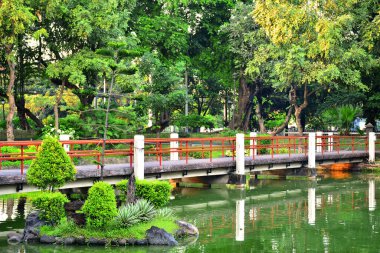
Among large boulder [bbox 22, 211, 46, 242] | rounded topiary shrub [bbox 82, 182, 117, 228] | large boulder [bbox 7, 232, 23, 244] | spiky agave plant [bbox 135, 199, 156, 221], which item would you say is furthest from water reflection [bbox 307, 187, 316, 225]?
large boulder [bbox 7, 232, 23, 244]

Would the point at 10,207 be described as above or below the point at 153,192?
below

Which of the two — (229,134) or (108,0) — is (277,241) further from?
(229,134)

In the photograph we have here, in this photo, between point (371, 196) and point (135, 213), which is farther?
point (371, 196)

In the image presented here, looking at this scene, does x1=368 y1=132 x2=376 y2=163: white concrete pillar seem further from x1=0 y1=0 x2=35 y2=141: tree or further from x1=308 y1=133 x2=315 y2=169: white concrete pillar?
x1=0 y1=0 x2=35 y2=141: tree

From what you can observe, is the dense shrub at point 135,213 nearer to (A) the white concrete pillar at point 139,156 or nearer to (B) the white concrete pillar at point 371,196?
(A) the white concrete pillar at point 139,156

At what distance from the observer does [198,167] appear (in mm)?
31844

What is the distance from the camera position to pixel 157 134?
169 feet

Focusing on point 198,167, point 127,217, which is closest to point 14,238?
point 127,217

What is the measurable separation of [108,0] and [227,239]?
2319cm

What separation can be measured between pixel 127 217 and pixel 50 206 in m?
2.14

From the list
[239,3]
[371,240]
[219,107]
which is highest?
[239,3]

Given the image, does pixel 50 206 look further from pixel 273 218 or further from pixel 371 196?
pixel 371 196

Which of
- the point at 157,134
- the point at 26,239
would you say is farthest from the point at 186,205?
the point at 157,134

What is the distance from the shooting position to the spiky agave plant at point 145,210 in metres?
20.9
